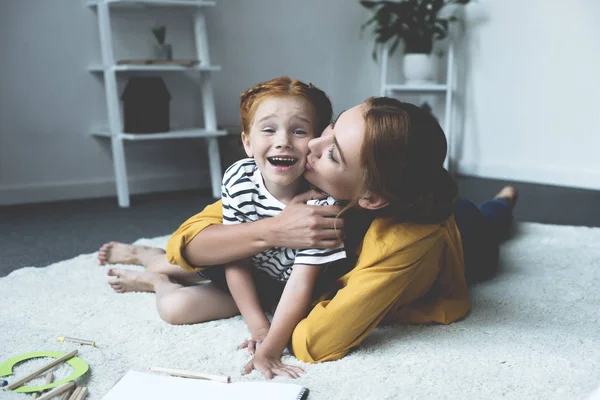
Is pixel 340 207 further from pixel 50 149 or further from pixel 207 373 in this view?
pixel 50 149

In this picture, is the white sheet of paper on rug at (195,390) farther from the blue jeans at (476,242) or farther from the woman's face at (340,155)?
the blue jeans at (476,242)

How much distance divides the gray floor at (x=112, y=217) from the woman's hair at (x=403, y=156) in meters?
1.05

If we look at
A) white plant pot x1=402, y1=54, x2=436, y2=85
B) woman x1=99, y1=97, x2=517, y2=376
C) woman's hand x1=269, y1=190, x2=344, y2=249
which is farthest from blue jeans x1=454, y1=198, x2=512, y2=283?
white plant pot x1=402, y1=54, x2=436, y2=85

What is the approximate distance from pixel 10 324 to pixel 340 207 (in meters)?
0.65

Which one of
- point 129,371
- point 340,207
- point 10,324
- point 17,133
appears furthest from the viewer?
point 17,133

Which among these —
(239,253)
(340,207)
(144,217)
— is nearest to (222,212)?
(239,253)

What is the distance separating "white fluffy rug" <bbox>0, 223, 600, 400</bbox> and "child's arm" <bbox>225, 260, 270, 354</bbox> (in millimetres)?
45

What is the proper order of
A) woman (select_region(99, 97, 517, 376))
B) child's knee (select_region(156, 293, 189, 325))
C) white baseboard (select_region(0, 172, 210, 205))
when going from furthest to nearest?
white baseboard (select_region(0, 172, 210, 205)), child's knee (select_region(156, 293, 189, 325)), woman (select_region(99, 97, 517, 376))

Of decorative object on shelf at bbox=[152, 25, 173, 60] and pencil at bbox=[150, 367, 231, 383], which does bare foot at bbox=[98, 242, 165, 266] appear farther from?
decorative object on shelf at bbox=[152, 25, 173, 60]

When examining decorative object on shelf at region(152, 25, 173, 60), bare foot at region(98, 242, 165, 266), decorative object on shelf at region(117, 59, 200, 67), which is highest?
decorative object on shelf at region(152, 25, 173, 60)

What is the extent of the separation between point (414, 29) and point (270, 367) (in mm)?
2615

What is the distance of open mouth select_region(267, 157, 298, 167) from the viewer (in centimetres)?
103

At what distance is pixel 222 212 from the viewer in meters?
1.23

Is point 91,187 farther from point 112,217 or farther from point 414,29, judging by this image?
point 414,29
